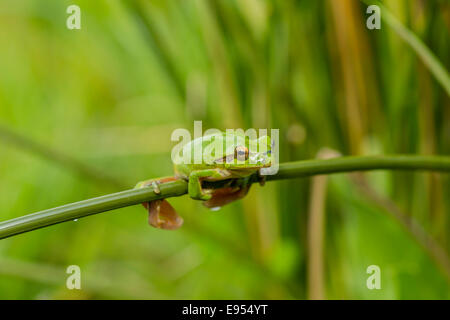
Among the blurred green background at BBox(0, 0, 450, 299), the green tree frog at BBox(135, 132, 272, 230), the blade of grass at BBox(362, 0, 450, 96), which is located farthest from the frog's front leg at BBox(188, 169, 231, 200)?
the blurred green background at BBox(0, 0, 450, 299)

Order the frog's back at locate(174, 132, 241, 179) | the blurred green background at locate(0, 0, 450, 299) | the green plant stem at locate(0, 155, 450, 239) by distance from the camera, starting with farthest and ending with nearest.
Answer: the blurred green background at locate(0, 0, 450, 299) < the frog's back at locate(174, 132, 241, 179) < the green plant stem at locate(0, 155, 450, 239)

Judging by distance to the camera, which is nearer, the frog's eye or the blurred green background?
the frog's eye

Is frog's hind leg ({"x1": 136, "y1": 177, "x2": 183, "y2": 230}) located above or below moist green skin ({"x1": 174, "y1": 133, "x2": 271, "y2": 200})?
below

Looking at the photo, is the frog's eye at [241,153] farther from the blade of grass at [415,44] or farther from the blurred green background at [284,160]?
the blurred green background at [284,160]

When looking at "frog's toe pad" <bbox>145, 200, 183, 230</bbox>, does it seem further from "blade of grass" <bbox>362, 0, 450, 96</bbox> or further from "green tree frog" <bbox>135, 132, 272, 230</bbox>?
"blade of grass" <bbox>362, 0, 450, 96</bbox>

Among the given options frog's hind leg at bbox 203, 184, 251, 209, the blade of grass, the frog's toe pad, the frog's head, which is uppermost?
the blade of grass

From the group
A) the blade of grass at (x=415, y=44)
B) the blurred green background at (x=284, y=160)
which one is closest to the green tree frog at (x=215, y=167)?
the blade of grass at (x=415, y=44)
